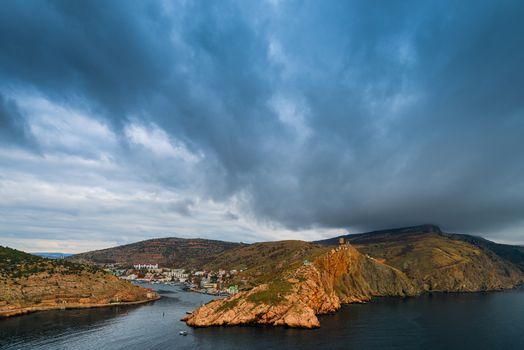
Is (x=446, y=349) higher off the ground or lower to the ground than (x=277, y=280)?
lower

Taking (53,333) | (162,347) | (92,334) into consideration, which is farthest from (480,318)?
(53,333)

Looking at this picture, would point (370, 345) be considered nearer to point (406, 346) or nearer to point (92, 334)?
point (406, 346)

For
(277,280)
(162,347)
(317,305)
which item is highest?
(277,280)

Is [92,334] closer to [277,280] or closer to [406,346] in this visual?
[277,280]

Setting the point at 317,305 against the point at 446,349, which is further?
the point at 317,305

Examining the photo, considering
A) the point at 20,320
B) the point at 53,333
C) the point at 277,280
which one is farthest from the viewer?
the point at 277,280

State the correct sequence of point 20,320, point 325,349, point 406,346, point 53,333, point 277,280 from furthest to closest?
point 277,280 → point 20,320 → point 53,333 → point 406,346 → point 325,349
